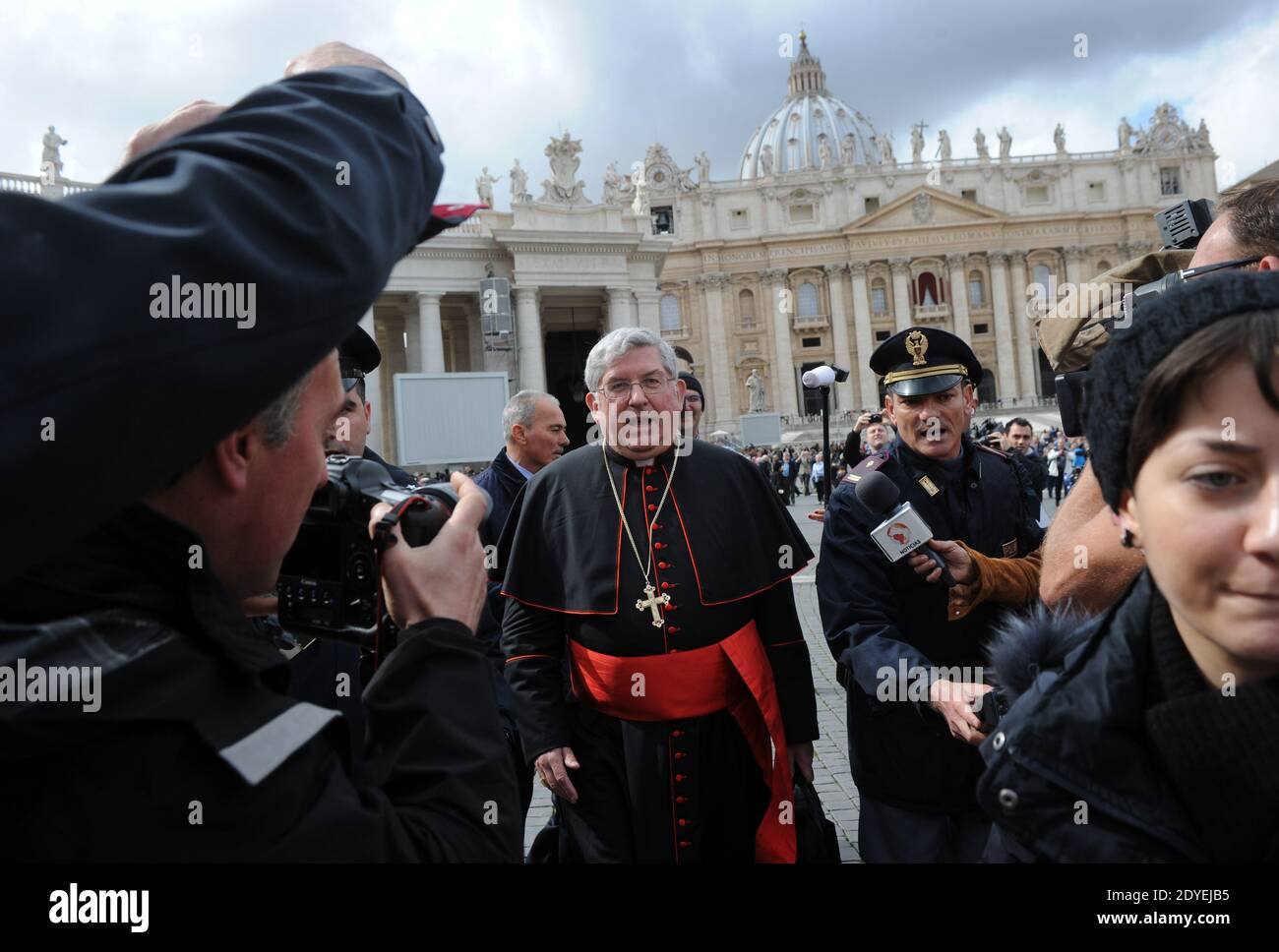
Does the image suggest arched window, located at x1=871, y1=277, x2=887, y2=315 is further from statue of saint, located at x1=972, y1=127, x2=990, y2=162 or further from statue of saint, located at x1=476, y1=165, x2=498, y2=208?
statue of saint, located at x1=476, y1=165, x2=498, y2=208

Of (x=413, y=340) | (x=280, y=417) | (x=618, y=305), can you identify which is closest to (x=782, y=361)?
(x=618, y=305)

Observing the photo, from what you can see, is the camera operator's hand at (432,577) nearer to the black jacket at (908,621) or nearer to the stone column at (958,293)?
the black jacket at (908,621)

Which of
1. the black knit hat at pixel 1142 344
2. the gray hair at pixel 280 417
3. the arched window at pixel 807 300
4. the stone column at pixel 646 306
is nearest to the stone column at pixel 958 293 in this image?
the arched window at pixel 807 300

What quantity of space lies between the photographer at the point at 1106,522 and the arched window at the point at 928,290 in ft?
218

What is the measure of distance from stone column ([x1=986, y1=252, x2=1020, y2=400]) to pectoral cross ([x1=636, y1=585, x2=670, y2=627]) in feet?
215

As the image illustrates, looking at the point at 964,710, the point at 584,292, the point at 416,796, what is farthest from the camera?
the point at 584,292

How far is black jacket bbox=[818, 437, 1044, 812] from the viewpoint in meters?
2.83

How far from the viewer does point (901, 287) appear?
63594 millimetres

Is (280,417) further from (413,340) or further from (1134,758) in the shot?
(413,340)

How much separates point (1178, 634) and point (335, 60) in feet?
5.05

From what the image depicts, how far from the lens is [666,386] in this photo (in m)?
3.29
